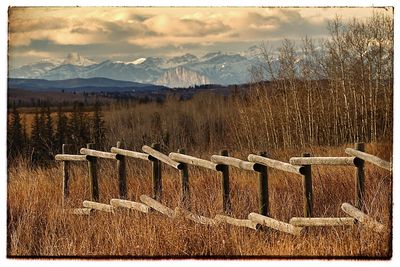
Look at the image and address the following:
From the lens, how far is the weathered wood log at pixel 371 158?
8.72 m

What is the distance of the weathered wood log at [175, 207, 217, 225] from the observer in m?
9.27

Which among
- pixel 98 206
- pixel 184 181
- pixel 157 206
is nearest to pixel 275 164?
pixel 184 181

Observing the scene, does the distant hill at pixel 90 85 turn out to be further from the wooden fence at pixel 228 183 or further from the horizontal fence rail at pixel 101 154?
the horizontal fence rail at pixel 101 154

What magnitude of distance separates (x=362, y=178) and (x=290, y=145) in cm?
152

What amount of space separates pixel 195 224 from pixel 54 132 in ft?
9.86

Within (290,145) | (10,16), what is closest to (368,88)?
(290,145)

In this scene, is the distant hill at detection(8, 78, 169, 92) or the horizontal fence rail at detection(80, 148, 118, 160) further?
the horizontal fence rail at detection(80, 148, 118, 160)

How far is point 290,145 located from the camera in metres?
10.5

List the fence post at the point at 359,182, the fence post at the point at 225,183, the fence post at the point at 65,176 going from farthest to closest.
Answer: the fence post at the point at 65,176, the fence post at the point at 225,183, the fence post at the point at 359,182

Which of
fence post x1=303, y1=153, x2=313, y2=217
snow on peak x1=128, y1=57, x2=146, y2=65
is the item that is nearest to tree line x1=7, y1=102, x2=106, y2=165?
snow on peak x1=128, y1=57, x2=146, y2=65

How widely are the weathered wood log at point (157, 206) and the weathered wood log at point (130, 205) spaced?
8 centimetres

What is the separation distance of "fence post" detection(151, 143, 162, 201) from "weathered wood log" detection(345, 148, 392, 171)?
102 inches

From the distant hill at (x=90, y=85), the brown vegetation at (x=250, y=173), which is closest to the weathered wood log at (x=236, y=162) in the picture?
the brown vegetation at (x=250, y=173)

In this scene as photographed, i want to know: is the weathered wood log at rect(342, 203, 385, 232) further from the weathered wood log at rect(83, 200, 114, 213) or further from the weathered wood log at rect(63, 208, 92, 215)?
the weathered wood log at rect(63, 208, 92, 215)
